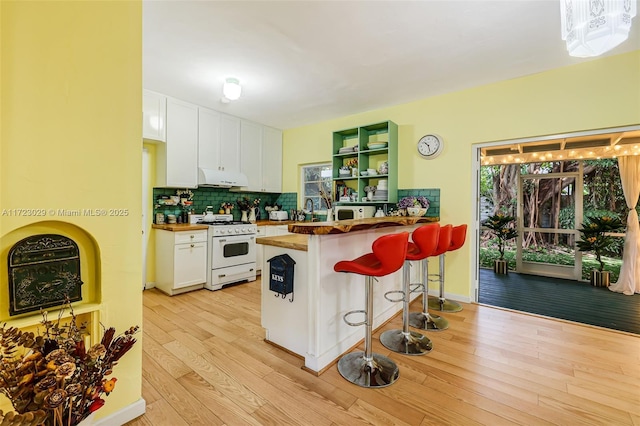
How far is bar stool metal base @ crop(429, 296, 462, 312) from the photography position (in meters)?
3.16

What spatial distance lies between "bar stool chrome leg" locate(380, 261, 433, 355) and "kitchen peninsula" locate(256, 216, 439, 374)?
0.92 ft

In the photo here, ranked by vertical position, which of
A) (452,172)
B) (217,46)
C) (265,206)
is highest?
(217,46)

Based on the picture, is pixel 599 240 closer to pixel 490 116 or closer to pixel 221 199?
pixel 490 116

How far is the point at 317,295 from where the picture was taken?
1.98 m

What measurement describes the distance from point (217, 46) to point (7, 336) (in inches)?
101

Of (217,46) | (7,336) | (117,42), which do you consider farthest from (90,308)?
(217,46)

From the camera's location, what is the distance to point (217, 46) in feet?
8.23

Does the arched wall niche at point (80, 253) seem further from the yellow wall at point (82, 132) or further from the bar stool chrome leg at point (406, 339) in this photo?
the bar stool chrome leg at point (406, 339)

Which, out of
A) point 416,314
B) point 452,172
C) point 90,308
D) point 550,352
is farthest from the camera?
point 452,172

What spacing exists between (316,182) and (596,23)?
413 cm

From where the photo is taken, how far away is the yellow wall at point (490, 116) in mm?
2643

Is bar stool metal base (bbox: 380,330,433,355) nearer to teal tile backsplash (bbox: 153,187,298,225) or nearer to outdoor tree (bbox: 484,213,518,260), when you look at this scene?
teal tile backsplash (bbox: 153,187,298,225)

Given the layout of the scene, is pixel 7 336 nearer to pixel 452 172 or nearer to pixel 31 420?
pixel 31 420

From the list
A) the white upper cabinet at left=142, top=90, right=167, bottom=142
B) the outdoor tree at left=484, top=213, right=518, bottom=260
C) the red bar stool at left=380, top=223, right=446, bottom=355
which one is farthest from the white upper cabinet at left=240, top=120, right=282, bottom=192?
the outdoor tree at left=484, top=213, right=518, bottom=260
